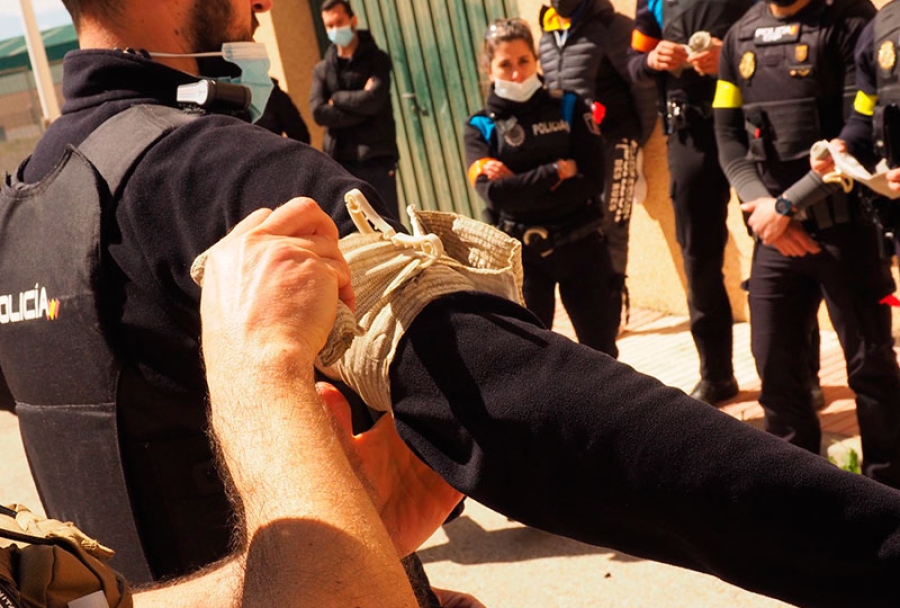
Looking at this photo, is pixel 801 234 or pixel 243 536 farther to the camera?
pixel 801 234

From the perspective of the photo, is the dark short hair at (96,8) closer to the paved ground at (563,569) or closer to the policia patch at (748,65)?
the paved ground at (563,569)

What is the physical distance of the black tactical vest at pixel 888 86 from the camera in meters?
3.70

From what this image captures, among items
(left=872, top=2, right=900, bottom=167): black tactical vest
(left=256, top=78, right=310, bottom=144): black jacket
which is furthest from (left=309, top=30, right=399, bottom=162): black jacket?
(left=872, top=2, right=900, bottom=167): black tactical vest

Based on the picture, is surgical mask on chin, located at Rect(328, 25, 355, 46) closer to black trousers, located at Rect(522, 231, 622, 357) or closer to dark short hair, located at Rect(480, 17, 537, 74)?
dark short hair, located at Rect(480, 17, 537, 74)

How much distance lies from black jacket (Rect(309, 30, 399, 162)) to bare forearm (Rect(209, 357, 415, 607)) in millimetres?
6679

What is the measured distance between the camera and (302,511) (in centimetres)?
112

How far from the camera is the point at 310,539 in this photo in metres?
1.12

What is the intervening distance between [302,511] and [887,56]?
3.26 m

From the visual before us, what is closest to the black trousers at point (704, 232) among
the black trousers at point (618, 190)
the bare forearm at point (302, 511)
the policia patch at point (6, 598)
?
the black trousers at point (618, 190)

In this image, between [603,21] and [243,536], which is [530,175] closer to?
[603,21]

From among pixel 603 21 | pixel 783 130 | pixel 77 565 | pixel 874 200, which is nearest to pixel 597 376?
pixel 77 565

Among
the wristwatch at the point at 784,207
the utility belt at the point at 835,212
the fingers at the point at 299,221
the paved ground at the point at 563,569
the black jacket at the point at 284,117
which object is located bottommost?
the paved ground at the point at 563,569

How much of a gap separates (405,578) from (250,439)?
22 cm

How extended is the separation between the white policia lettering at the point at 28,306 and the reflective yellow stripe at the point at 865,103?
3.12 meters
